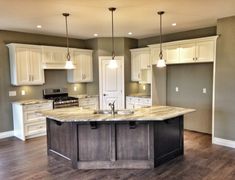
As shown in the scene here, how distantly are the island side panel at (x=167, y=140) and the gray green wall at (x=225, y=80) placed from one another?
117cm

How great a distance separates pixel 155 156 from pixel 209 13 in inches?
115

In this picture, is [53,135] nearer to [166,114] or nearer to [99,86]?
[166,114]

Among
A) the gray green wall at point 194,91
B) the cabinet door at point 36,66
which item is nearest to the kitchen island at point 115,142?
the gray green wall at point 194,91

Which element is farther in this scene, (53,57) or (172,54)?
(53,57)

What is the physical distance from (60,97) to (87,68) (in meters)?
1.30

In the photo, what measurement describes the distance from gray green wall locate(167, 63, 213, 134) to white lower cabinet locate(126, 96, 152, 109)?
2.22 ft

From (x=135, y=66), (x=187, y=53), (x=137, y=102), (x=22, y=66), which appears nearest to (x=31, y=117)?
(x=22, y=66)

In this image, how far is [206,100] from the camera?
5.64m

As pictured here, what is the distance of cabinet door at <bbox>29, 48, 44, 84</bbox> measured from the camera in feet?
18.9

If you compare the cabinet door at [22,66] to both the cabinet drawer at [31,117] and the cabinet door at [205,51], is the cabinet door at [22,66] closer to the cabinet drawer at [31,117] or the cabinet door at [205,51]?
the cabinet drawer at [31,117]

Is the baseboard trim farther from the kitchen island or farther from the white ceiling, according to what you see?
the white ceiling

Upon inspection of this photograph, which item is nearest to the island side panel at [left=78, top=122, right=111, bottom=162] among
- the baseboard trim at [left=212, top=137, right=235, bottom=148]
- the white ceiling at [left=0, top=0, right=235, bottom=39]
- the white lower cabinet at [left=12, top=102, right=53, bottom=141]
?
the white ceiling at [left=0, top=0, right=235, bottom=39]

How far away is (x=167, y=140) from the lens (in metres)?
3.99

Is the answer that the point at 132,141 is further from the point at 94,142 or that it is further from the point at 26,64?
the point at 26,64
